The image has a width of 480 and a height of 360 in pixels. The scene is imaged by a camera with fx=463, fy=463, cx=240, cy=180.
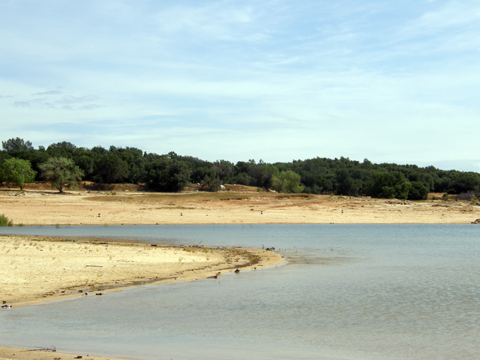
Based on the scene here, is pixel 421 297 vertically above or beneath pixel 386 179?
beneath

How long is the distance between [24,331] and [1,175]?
202 ft

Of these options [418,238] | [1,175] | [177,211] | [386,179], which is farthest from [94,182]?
[418,238]

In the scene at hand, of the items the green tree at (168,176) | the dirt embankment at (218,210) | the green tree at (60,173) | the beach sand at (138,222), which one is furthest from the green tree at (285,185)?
the green tree at (60,173)

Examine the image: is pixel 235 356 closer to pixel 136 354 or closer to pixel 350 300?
pixel 136 354

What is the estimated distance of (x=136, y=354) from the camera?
7.80 m

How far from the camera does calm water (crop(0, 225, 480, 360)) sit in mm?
8375

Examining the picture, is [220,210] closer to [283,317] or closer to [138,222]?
[138,222]

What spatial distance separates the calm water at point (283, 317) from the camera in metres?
8.38

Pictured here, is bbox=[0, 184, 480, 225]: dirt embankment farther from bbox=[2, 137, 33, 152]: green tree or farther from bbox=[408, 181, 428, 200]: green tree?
bbox=[2, 137, 33, 152]: green tree

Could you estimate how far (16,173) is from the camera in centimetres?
6134

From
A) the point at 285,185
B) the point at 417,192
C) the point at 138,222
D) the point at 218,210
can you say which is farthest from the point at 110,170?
the point at 417,192

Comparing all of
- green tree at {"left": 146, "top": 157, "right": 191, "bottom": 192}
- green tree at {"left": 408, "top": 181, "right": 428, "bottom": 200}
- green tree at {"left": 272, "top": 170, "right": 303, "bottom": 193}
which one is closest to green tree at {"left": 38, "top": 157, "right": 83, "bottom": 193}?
green tree at {"left": 146, "top": 157, "right": 191, "bottom": 192}

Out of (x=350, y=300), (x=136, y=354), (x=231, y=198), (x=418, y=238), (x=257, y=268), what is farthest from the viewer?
(x=231, y=198)

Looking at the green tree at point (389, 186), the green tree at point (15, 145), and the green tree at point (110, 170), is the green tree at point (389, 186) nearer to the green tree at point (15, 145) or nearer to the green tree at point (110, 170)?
the green tree at point (110, 170)
